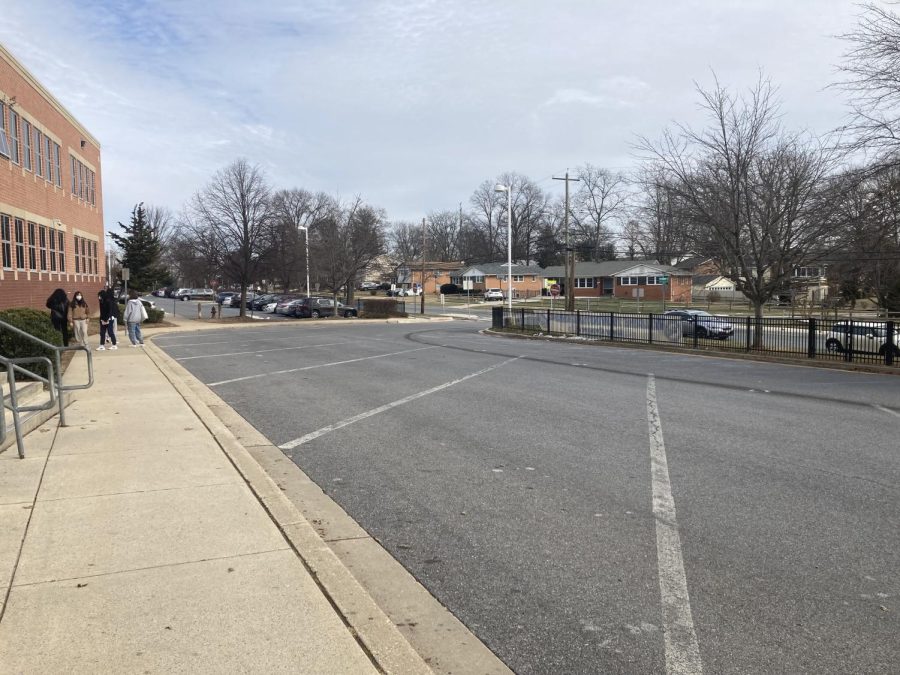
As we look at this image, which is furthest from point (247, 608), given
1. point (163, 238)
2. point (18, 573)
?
point (163, 238)

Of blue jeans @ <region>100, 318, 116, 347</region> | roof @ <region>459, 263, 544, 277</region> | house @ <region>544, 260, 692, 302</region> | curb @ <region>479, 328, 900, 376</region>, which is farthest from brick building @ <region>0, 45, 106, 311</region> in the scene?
roof @ <region>459, 263, 544, 277</region>

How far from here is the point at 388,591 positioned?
165 inches

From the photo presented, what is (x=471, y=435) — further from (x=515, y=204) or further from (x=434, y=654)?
(x=515, y=204)

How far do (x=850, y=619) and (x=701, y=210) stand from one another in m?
19.4

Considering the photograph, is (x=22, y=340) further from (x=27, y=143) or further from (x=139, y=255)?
(x=139, y=255)

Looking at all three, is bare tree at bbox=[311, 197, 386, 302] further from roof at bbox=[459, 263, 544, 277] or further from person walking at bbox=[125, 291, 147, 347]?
roof at bbox=[459, 263, 544, 277]

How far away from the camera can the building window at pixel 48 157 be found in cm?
2713

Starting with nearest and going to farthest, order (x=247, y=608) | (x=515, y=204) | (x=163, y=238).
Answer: (x=247, y=608)
(x=163, y=238)
(x=515, y=204)

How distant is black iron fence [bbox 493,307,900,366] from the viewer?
1778cm

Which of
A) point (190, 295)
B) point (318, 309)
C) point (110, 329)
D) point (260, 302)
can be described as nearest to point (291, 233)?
point (260, 302)

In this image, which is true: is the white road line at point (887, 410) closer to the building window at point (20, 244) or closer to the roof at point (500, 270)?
the building window at point (20, 244)

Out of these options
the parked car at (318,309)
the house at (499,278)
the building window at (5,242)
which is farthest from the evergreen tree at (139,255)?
the house at (499,278)

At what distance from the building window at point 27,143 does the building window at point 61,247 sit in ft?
15.2

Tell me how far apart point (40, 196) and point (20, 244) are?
323 cm
